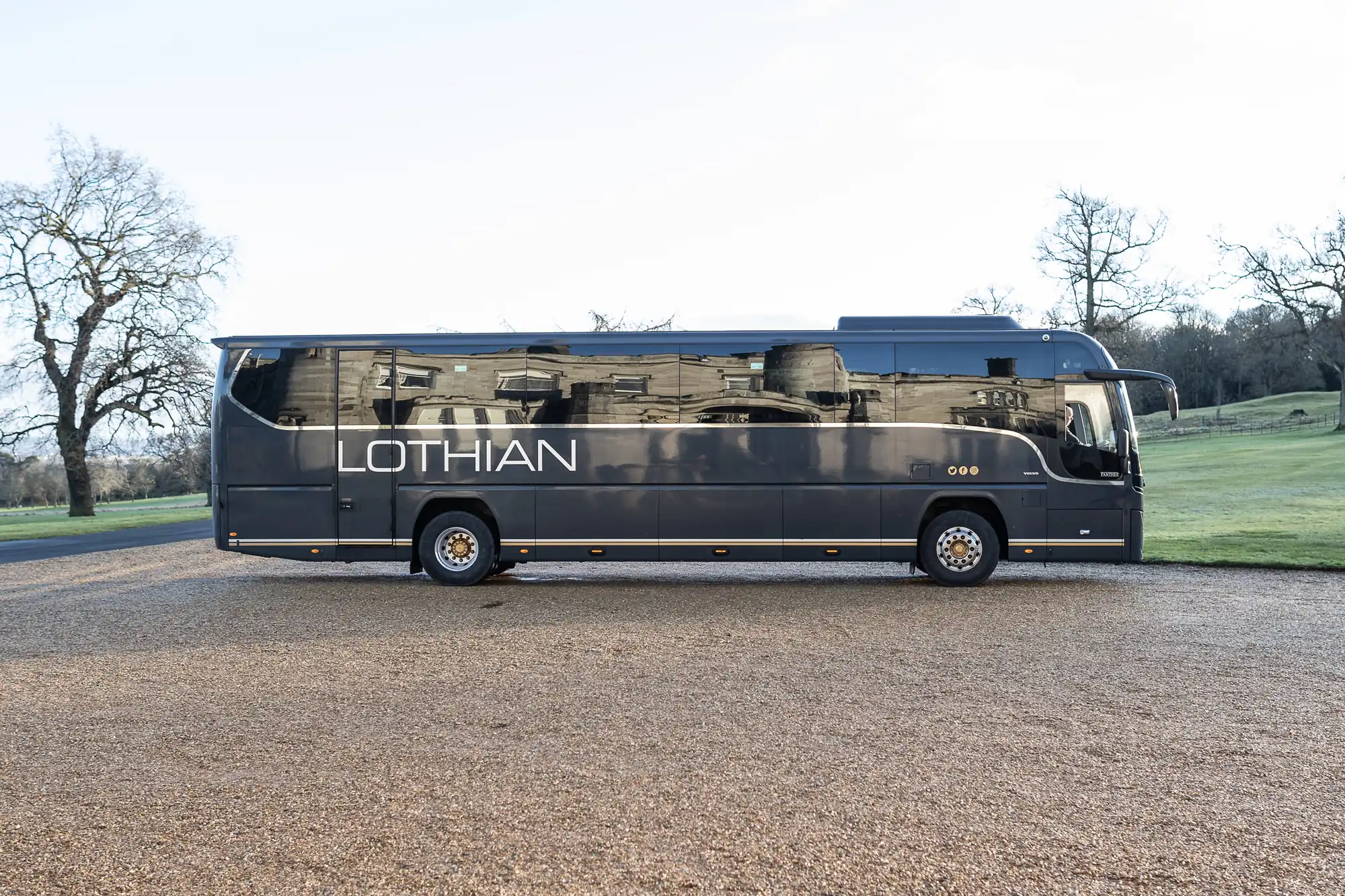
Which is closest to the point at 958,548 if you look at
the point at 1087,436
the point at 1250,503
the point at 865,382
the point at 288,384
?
the point at 1087,436

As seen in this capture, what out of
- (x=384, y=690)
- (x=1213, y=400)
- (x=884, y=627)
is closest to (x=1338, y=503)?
(x=884, y=627)

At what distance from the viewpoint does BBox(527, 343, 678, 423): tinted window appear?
1279 centimetres

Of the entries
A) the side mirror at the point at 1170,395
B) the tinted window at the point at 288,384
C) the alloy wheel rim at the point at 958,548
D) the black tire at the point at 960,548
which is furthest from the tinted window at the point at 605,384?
the side mirror at the point at 1170,395

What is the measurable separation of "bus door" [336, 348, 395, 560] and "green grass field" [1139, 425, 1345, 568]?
35.9 ft

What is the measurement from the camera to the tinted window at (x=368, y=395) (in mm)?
12875

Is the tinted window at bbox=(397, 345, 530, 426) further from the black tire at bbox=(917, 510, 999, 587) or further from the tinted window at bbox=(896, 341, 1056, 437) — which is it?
the black tire at bbox=(917, 510, 999, 587)

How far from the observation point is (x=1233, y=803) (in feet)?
15.5

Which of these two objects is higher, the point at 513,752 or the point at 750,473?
the point at 750,473

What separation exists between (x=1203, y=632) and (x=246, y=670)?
827cm

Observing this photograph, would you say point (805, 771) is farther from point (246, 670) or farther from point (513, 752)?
point (246, 670)

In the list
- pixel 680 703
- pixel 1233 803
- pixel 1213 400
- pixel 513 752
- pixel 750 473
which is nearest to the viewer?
A: pixel 1233 803

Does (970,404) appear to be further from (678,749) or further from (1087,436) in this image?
(678,749)

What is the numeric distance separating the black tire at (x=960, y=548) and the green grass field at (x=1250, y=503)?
13.3ft

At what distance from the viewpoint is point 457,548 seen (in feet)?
42.6
